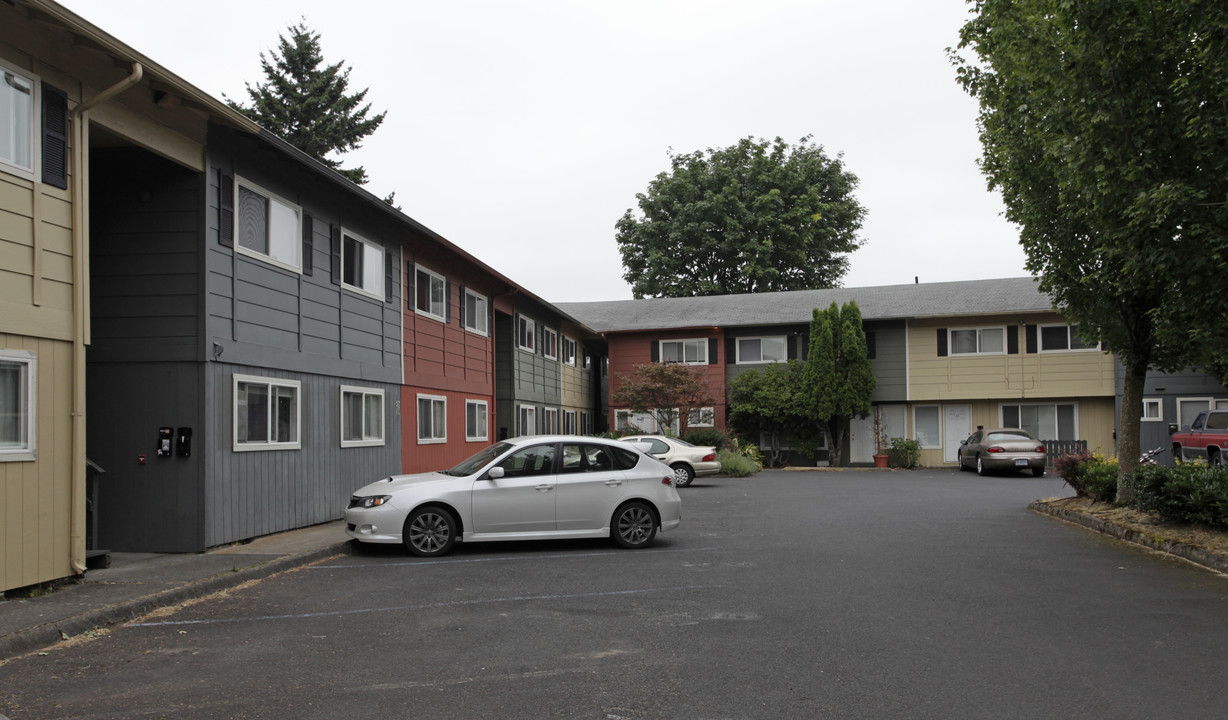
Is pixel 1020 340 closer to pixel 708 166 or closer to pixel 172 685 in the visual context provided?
pixel 708 166

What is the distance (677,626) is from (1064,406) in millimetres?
29637

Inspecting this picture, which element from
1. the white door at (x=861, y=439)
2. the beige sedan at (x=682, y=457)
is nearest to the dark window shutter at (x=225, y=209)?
the beige sedan at (x=682, y=457)

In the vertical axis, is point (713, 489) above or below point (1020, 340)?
below

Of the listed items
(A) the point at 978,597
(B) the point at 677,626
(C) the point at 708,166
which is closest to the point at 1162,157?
(A) the point at 978,597

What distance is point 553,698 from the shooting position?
5500 millimetres

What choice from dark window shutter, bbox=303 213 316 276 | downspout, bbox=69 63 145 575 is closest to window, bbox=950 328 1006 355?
dark window shutter, bbox=303 213 316 276

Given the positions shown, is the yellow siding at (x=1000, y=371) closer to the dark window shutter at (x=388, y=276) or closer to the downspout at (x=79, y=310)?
the dark window shutter at (x=388, y=276)

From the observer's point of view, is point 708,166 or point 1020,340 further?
point 708,166

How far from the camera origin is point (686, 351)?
35.5 metres

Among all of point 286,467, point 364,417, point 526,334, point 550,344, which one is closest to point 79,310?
point 286,467

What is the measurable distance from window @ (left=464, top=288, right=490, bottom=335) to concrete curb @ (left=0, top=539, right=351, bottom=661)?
37.9ft

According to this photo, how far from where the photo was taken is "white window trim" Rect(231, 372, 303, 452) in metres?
11.8

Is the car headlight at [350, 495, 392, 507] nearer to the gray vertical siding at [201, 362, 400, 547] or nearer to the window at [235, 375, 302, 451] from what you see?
the gray vertical siding at [201, 362, 400, 547]

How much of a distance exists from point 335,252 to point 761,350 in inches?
883
